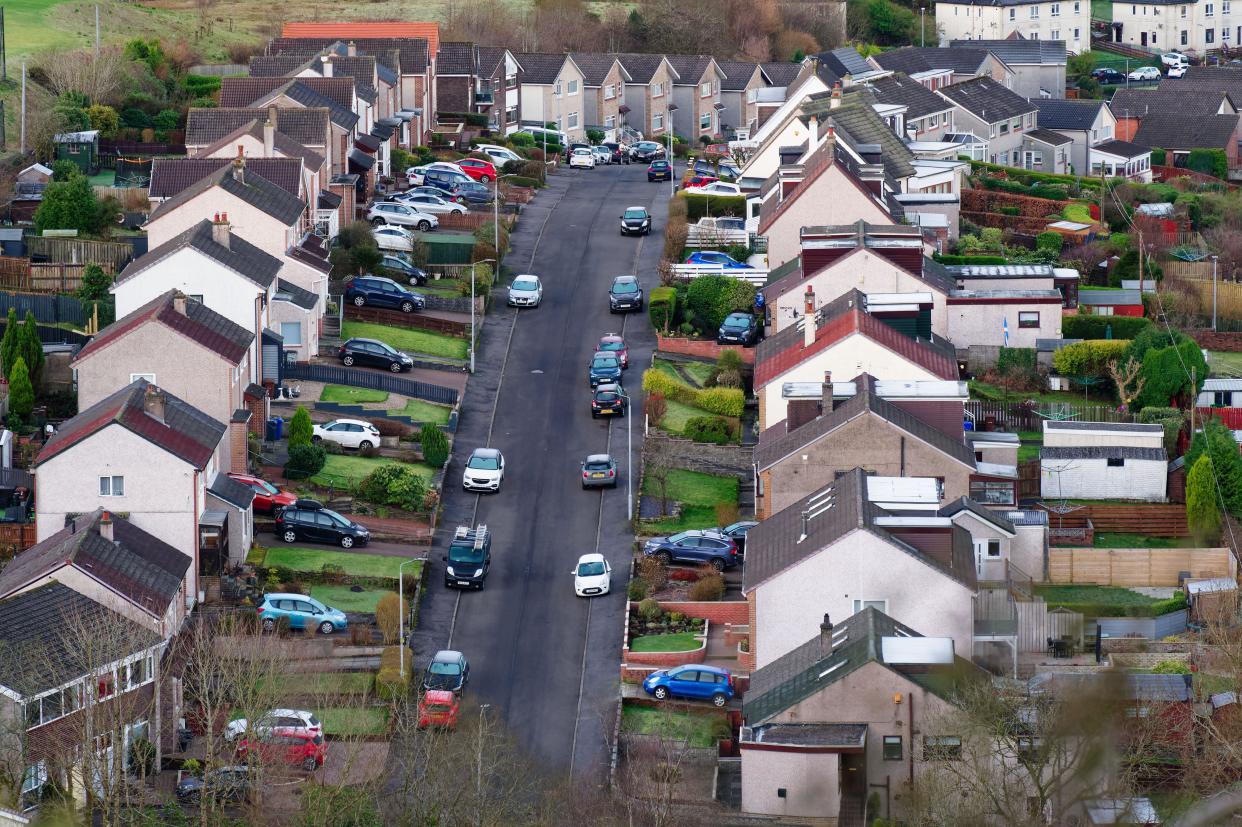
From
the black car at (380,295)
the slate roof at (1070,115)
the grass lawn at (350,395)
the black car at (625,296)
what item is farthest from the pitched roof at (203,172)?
the slate roof at (1070,115)

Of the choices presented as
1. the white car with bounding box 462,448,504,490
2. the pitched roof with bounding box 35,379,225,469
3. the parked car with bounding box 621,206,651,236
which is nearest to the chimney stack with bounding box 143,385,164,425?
the pitched roof with bounding box 35,379,225,469

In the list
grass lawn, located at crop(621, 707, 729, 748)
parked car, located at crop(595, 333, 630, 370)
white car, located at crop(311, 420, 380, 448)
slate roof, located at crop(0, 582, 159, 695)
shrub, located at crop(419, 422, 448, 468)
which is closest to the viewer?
slate roof, located at crop(0, 582, 159, 695)

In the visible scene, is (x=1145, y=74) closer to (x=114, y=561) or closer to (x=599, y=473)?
(x=599, y=473)

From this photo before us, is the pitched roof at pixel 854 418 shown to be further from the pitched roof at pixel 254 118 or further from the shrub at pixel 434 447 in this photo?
the pitched roof at pixel 254 118

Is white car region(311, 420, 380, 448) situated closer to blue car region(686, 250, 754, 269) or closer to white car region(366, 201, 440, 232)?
blue car region(686, 250, 754, 269)

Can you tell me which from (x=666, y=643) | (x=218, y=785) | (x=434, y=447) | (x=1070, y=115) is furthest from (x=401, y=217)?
(x=1070, y=115)
